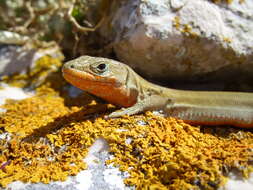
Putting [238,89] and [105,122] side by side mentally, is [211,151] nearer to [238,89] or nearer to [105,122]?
[105,122]

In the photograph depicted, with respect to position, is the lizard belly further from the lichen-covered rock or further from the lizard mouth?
the lichen-covered rock

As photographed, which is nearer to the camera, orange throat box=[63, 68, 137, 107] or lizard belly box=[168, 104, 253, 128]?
orange throat box=[63, 68, 137, 107]

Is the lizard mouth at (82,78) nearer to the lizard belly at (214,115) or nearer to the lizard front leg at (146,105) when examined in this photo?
the lizard front leg at (146,105)

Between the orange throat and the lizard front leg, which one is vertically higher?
the orange throat

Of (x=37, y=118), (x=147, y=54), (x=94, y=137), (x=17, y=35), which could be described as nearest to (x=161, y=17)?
(x=147, y=54)

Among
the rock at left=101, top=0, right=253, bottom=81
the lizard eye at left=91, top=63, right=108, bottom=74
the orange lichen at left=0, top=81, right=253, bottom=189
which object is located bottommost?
the orange lichen at left=0, top=81, right=253, bottom=189

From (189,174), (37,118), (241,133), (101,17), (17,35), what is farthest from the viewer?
(17,35)

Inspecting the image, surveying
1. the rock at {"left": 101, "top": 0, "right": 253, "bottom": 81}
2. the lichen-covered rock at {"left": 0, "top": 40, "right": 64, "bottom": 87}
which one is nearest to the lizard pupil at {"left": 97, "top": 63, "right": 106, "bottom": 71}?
the rock at {"left": 101, "top": 0, "right": 253, "bottom": 81}

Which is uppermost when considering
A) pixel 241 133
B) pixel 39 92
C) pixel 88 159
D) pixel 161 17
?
pixel 161 17
